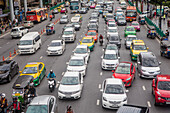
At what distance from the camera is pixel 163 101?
18734mm

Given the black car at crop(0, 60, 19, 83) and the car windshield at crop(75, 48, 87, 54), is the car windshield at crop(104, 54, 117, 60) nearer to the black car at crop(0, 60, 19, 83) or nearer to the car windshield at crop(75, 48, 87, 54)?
the car windshield at crop(75, 48, 87, 54)

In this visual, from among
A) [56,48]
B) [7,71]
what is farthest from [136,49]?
[7,71]

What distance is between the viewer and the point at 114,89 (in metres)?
19.4

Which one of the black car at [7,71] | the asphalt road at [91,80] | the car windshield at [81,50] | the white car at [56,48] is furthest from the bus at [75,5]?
the black car at [7,71]

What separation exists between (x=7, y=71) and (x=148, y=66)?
12398mm

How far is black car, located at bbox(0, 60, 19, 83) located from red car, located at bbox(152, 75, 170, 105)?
1276cm

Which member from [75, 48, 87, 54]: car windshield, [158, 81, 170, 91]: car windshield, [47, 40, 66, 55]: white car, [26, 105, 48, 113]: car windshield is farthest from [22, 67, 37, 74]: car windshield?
[158, 81, 170, 91]: car windshield

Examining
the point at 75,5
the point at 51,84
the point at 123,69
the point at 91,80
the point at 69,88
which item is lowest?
the point at 91,80

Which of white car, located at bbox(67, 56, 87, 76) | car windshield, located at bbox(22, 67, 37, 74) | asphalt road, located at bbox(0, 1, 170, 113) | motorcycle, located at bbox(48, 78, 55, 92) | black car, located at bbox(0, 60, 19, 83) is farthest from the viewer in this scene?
white car, located at bbox(67, 56, 87, 76)

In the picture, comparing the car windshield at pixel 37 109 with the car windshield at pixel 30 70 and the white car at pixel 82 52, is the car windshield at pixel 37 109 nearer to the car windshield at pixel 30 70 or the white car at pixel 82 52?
the car windshield at pixel 30 70

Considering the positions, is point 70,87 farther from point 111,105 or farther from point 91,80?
point 91,80

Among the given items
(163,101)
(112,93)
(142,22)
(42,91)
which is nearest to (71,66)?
(42,91)

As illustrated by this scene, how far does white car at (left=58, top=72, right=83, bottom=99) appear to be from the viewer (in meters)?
20.5

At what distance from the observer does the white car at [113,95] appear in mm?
18469
